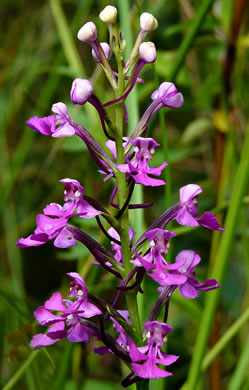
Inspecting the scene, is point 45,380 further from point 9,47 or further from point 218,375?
point 9,47

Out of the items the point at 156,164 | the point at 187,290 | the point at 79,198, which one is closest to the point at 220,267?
the point at 187,290

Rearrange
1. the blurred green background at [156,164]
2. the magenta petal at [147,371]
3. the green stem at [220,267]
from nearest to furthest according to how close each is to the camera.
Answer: the magenta petal at [147,371] → the green stem at [220,267] → the blurred green background at [156,164]

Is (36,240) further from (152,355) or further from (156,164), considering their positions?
(156,164)

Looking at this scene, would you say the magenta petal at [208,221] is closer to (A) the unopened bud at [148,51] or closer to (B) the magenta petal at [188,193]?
(B) the magenta petal at [188,193]

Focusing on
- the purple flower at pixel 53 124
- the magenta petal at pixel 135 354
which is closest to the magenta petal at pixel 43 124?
the purple flower at pixel 53 124

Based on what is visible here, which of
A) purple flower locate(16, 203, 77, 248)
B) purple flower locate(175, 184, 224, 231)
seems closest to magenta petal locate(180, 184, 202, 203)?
purple flower locate(175, 184, 224, 231)

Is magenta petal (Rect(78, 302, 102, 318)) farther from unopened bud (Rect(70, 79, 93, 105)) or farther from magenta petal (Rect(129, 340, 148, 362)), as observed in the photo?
unopened bud (Rect(70, 79, 93, 105))
